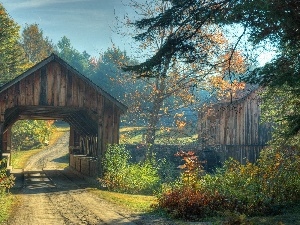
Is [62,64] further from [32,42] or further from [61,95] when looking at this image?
[32,42]

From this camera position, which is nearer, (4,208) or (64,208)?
(4,208)

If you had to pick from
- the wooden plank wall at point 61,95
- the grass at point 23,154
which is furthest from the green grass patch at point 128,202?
the grass at point 23,154

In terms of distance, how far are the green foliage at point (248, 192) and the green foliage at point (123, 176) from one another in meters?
4.21

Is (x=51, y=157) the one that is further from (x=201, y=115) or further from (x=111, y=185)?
(x=111, y=185)

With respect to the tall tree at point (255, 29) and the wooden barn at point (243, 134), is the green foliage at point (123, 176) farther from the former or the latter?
the wooden barn at point (243, 134)

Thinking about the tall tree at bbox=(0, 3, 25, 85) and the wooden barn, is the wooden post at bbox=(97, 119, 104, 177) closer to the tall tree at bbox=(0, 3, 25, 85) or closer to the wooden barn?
the wooden barn

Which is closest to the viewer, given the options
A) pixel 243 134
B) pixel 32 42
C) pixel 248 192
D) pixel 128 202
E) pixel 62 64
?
pixel 248 192

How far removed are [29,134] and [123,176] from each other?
95.5 feet

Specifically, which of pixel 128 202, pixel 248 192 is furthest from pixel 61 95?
pixel 248 192

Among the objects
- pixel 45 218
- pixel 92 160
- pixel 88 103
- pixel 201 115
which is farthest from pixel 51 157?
pixel 45 218

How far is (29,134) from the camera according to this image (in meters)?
42.8

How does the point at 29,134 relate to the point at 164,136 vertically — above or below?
below

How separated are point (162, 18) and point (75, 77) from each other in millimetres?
9447

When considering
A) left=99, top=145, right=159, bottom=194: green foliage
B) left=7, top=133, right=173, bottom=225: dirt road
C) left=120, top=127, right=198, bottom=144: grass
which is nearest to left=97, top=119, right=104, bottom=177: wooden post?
left=99, top=145, right=159, bottom=194: green foliage
